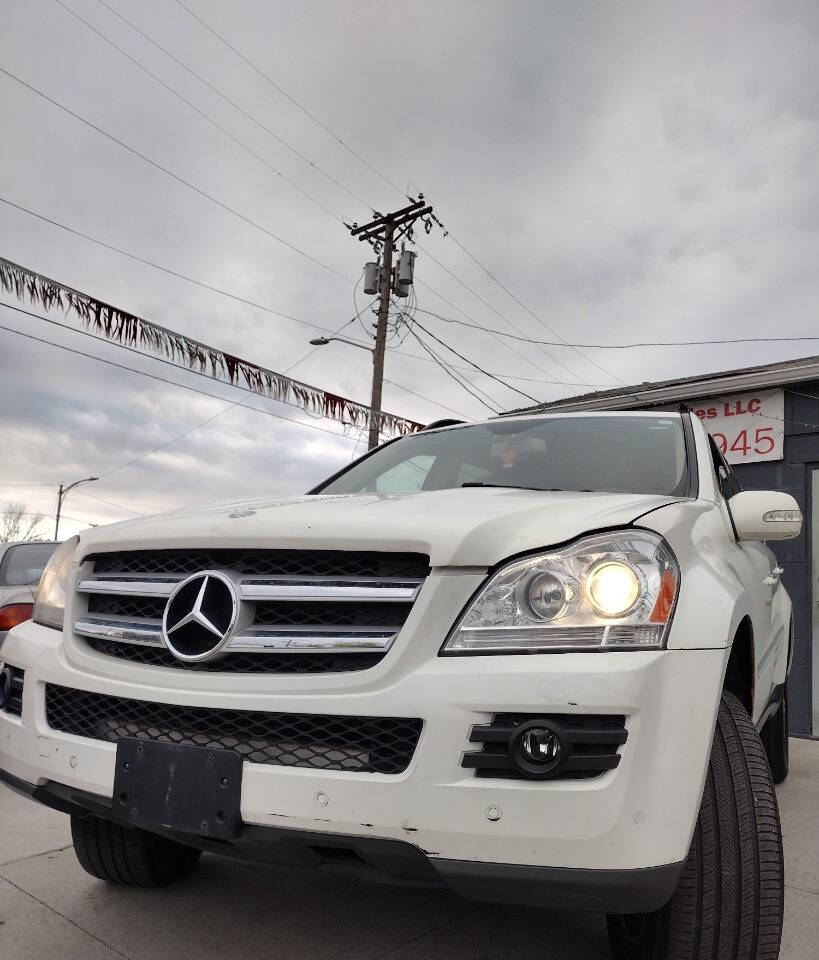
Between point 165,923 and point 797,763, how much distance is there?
4.44 meters

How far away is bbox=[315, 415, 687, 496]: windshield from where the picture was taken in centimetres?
261

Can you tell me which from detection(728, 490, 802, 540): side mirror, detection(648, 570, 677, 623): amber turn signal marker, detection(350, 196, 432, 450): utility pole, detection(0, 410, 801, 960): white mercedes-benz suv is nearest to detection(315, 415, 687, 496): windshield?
detection(728, 490, 802, 540): side mirror

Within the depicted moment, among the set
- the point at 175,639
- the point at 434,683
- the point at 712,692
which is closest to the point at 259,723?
the point at 175,639

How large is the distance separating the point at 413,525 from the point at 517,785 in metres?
0.55

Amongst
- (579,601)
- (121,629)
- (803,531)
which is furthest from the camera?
(803,531)

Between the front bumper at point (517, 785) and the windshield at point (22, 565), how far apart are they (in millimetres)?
4822

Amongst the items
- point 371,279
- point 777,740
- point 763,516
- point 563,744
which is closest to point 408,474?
point 763,516

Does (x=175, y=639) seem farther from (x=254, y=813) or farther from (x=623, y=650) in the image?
(x=623, y=650)

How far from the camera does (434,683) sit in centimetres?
157

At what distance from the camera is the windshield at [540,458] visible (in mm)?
2609

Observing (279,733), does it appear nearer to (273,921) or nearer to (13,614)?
(273,921)

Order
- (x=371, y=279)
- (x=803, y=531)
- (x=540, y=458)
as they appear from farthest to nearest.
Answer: (x=371, y=279) < (x=803, y=531) < (x=540, y=458)

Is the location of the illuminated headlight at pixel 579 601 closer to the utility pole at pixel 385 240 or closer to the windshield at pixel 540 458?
the windshield at pixel 540 458

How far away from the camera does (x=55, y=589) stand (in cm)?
231
